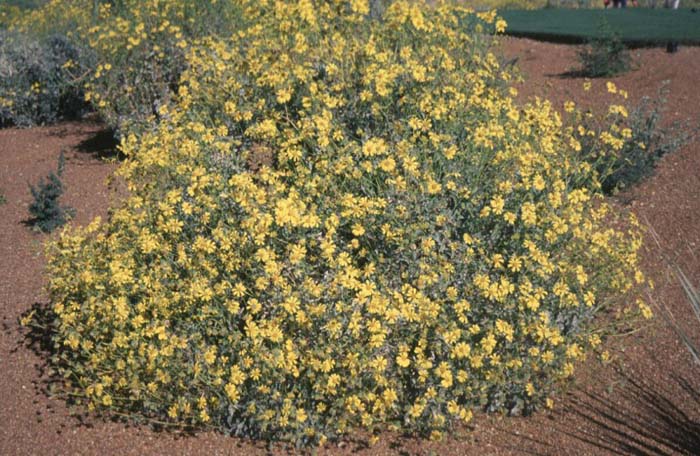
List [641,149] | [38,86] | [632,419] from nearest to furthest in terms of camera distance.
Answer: [632,419] < [641,149] < [38,86]

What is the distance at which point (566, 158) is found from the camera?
194 inches

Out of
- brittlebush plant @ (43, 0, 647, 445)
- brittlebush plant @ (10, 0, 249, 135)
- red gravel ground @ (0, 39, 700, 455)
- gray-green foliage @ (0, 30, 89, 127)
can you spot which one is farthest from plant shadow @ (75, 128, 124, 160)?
brittlebush plant @ (43, 0, 647, 445)

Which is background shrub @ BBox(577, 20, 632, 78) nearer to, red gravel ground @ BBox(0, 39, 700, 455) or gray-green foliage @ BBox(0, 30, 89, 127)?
red gravel ground @ BBox(0, 39, 700, 455)

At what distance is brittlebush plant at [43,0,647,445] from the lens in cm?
397

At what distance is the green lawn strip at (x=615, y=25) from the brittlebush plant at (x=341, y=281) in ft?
21.5

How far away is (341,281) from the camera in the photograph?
3.93 meters

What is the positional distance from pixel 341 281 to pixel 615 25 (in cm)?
940

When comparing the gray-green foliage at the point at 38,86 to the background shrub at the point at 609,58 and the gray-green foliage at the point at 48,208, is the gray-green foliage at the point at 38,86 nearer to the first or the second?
the gray-green foliage at the point at 48,208

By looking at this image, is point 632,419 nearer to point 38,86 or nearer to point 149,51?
point 149,51

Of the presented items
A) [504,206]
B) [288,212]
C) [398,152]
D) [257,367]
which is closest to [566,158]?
[504,206]

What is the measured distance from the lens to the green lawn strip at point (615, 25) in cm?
1114

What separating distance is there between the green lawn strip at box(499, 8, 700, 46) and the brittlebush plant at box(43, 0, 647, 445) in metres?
6.55

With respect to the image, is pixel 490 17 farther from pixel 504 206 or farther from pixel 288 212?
pixel 288 212

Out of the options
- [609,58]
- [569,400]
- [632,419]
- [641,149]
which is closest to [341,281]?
[569,400]
